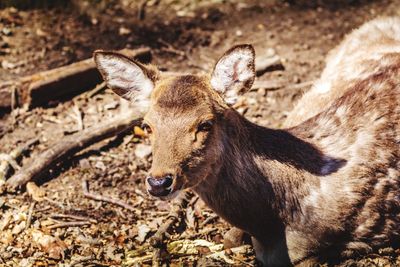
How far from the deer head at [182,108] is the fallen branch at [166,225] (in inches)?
34.3

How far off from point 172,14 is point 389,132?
13.2ft

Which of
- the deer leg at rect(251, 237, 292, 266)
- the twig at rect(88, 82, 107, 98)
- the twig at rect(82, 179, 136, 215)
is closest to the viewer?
the deer leg at rect(251, 237, 292, 266)

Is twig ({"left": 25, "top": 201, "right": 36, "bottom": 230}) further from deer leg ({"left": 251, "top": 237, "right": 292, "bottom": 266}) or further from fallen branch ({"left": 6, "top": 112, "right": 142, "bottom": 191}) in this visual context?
deer leg ({"left": 251, "top": 237, "right": 292, "bottom": 266})

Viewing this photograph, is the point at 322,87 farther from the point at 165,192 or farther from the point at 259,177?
the point at 165,192

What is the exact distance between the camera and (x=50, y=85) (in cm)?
559

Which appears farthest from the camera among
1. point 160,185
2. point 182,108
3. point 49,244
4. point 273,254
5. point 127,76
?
point 49,244

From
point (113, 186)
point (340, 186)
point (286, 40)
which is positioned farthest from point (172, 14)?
point (340, 186)

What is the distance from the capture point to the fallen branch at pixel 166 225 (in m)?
4.22

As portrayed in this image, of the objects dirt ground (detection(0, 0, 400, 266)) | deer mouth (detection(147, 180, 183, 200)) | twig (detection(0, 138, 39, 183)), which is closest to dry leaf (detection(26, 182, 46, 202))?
dirt ground (detection(0, 0, 400, 266))

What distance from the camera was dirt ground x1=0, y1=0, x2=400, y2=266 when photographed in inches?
171

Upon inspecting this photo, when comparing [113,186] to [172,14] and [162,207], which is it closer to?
[162,207]

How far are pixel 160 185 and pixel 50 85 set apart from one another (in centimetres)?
272

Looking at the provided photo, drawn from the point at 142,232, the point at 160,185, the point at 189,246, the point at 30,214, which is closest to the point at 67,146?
the point at 30,214

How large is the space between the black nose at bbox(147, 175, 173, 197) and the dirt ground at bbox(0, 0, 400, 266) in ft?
3.43
